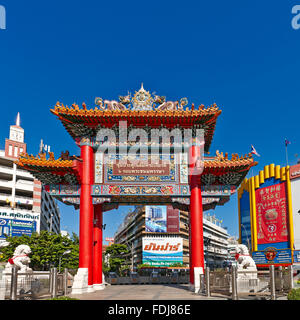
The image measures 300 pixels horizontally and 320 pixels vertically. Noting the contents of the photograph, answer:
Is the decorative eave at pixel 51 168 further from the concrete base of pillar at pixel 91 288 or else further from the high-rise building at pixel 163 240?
the high-rise building at pixel 163 240

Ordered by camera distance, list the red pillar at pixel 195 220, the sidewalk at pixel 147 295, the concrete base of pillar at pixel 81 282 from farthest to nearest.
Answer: the red pillar at pixel 195 220 → the concrete base of pillar at pixel 81 282 → the sidewalk at pixel 147 295

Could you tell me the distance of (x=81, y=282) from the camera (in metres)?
18.6

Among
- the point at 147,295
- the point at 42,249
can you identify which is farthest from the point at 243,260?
the point at 42,249

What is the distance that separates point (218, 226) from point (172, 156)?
365ft

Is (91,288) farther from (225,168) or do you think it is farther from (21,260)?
(225,168)

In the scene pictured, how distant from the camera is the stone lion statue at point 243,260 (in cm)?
1623

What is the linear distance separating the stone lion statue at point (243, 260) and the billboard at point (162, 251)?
57.6 metres

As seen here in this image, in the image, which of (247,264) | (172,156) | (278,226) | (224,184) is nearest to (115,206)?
(172,156)

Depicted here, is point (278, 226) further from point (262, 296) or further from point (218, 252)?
point (218, 252)

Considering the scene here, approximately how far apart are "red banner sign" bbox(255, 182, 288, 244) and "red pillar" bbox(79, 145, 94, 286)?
34852mm

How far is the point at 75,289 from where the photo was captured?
1842 cm

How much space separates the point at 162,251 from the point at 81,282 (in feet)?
190

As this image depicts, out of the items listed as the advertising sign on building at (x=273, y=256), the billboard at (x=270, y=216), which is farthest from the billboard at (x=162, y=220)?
the advertising sign on building at (x=273, y=256)
